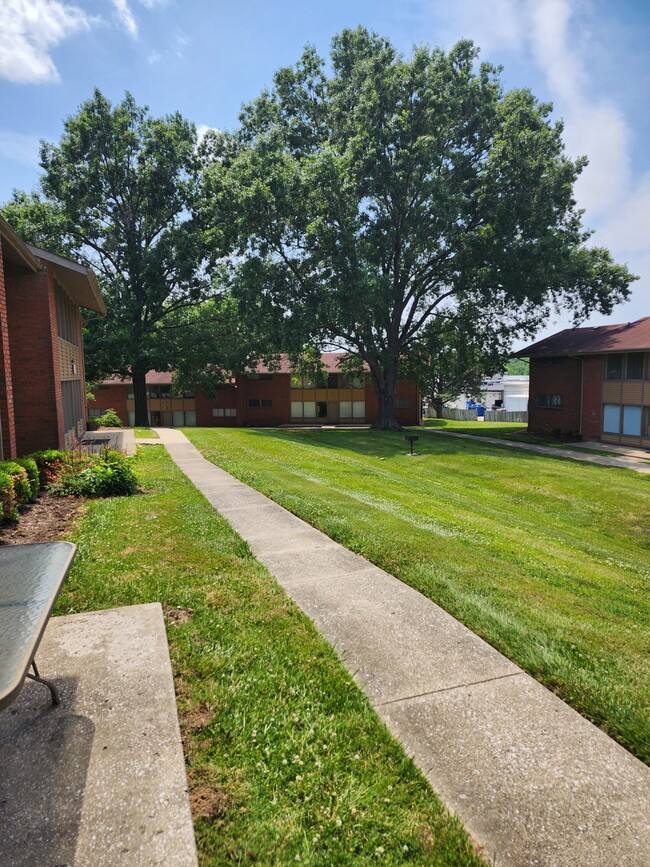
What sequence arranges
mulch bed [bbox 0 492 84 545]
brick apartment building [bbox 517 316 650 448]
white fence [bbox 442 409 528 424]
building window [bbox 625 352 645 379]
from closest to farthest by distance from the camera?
mulch bed [bbox 0 492 84 545] < building window [bbox 625 352 645 379] < brick apartment building [bbox 517 316 650 448] < white fence [bbox 442 409 528 424]

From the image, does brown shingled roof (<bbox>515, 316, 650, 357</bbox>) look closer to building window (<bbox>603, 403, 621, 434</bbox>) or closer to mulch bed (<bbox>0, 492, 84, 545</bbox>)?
building window (<bbox>603, 403, 621, 434</bbox>)

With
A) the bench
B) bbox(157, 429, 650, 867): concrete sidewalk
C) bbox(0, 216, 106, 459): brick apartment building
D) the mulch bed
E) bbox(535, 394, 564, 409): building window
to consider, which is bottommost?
bbox(157, 429, 650, 867): concrete sidewalk

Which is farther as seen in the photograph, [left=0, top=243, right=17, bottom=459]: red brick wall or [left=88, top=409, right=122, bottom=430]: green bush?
[left=88, top=409, right=122, bottom=430]: green bush

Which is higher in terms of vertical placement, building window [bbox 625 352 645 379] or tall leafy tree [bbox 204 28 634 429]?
tall leafy tree [bbox 204 28 634 429]

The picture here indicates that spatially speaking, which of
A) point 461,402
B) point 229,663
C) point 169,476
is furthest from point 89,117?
point 461,402

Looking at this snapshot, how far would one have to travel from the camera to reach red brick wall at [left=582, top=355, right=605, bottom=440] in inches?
1156

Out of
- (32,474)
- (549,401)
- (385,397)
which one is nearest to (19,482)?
(32,474)

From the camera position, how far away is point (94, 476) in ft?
32.7

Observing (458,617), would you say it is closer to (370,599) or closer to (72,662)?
(370,599)

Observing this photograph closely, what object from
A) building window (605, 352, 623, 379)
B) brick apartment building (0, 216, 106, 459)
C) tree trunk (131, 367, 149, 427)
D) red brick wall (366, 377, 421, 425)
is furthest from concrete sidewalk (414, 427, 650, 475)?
tree trunk (131, 367, 149, 427)

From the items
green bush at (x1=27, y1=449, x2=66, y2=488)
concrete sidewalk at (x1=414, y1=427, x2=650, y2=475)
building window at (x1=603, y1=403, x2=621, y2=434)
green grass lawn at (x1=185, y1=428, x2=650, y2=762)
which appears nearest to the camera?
green grass lawn at (x1=185, y1=428, x2=650, y2=762)

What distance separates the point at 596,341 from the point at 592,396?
3282mm

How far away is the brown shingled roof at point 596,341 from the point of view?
2706 cm

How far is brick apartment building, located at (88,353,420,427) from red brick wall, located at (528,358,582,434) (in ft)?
43.7
